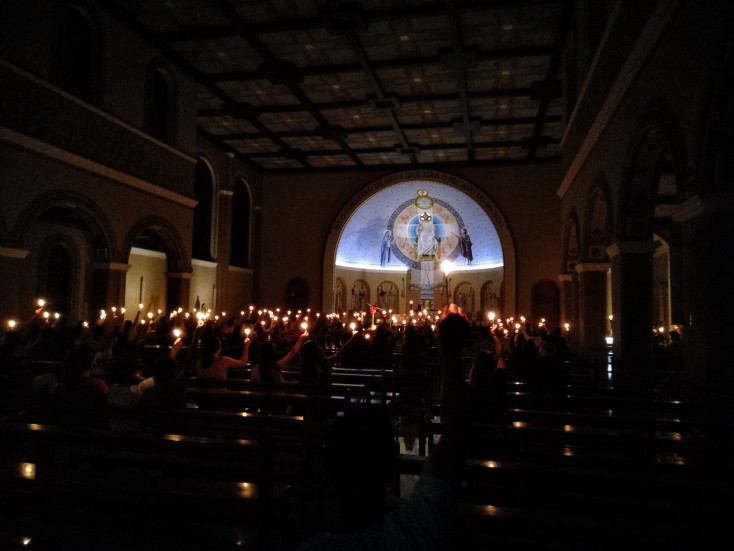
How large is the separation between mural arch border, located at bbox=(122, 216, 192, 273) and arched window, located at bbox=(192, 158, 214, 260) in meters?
4.45

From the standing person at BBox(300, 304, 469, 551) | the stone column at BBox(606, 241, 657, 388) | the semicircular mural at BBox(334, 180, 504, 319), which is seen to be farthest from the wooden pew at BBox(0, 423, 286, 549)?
the semicircular mural at BBox(334, 180, 504, 319)

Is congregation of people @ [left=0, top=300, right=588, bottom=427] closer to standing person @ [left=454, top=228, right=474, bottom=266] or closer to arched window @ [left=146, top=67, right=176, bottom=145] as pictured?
arched window @ [left=146, top=67, right=176, bottom=145]

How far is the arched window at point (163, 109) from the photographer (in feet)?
46.8

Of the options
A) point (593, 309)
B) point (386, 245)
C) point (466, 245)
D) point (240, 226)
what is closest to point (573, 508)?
point (593, 309)

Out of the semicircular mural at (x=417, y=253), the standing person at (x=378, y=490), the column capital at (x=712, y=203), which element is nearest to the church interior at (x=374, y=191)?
the column capital at (x=712, y=203)

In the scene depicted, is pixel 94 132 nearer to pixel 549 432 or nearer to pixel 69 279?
pixel 69 279

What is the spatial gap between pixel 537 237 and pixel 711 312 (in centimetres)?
1678

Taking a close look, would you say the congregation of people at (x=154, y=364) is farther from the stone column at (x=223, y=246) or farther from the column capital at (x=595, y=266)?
the stone column at (x=223, y=246)

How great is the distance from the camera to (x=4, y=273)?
958cm

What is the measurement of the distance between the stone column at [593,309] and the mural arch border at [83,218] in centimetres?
1031

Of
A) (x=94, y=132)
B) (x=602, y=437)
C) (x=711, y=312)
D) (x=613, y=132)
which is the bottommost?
(x=602, y=437)

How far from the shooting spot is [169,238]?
1475 cm

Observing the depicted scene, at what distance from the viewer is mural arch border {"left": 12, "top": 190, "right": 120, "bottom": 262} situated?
1002 cm

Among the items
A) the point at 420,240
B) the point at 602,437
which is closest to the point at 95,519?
the point at 602,437
